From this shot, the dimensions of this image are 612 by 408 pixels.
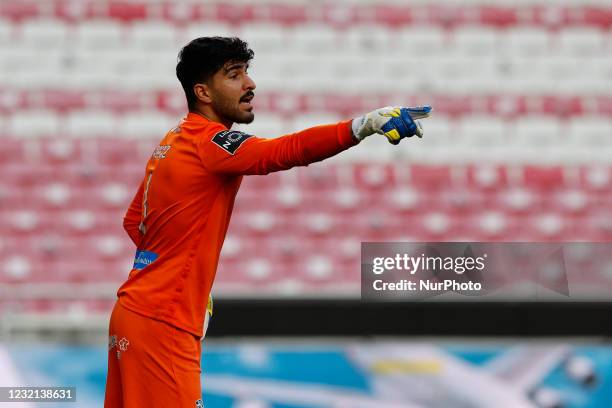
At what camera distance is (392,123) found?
2.49m

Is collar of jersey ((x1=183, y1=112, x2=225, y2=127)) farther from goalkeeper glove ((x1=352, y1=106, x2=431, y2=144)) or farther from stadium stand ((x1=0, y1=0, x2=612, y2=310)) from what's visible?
stadium stand ((x1=0, y1=0, x2=612, y2=310))

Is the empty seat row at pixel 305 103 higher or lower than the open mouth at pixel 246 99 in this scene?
higher

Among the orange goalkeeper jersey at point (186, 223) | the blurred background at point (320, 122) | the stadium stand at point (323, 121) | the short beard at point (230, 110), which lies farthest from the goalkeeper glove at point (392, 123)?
the stadium stand at point (323, 121)

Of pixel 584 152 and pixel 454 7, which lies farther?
pixel 454 7

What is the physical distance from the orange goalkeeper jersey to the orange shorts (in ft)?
0.11

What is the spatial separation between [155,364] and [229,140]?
61 cm

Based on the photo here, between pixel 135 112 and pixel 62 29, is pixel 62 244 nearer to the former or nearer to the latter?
pixel 135 112

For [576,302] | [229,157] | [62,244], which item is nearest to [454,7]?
[62,244]

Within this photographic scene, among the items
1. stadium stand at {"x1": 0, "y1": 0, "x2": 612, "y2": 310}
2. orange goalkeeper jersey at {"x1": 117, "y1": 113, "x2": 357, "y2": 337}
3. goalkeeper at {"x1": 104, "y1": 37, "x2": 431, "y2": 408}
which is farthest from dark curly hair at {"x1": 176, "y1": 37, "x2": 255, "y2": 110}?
stadium stand at {"x1": 0, "y1": 0, "x2": 612, "y2": 310}

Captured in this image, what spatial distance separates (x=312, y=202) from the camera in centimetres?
859

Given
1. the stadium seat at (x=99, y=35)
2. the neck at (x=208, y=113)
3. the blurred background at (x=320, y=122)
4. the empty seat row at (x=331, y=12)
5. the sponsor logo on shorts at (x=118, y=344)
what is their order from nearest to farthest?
the sponsor logo on shorts at (x=118, y=344), the neck at (x=208, y=113), the blurred background at (x=320, y=122), the stadium seat at (x=99, y=35), the empty seat row at (x=331, y=12)

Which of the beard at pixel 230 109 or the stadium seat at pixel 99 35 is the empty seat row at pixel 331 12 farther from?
the beard at pixel 230 109

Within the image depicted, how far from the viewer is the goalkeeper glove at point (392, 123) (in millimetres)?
2473

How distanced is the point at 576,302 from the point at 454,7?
6.16 metres
